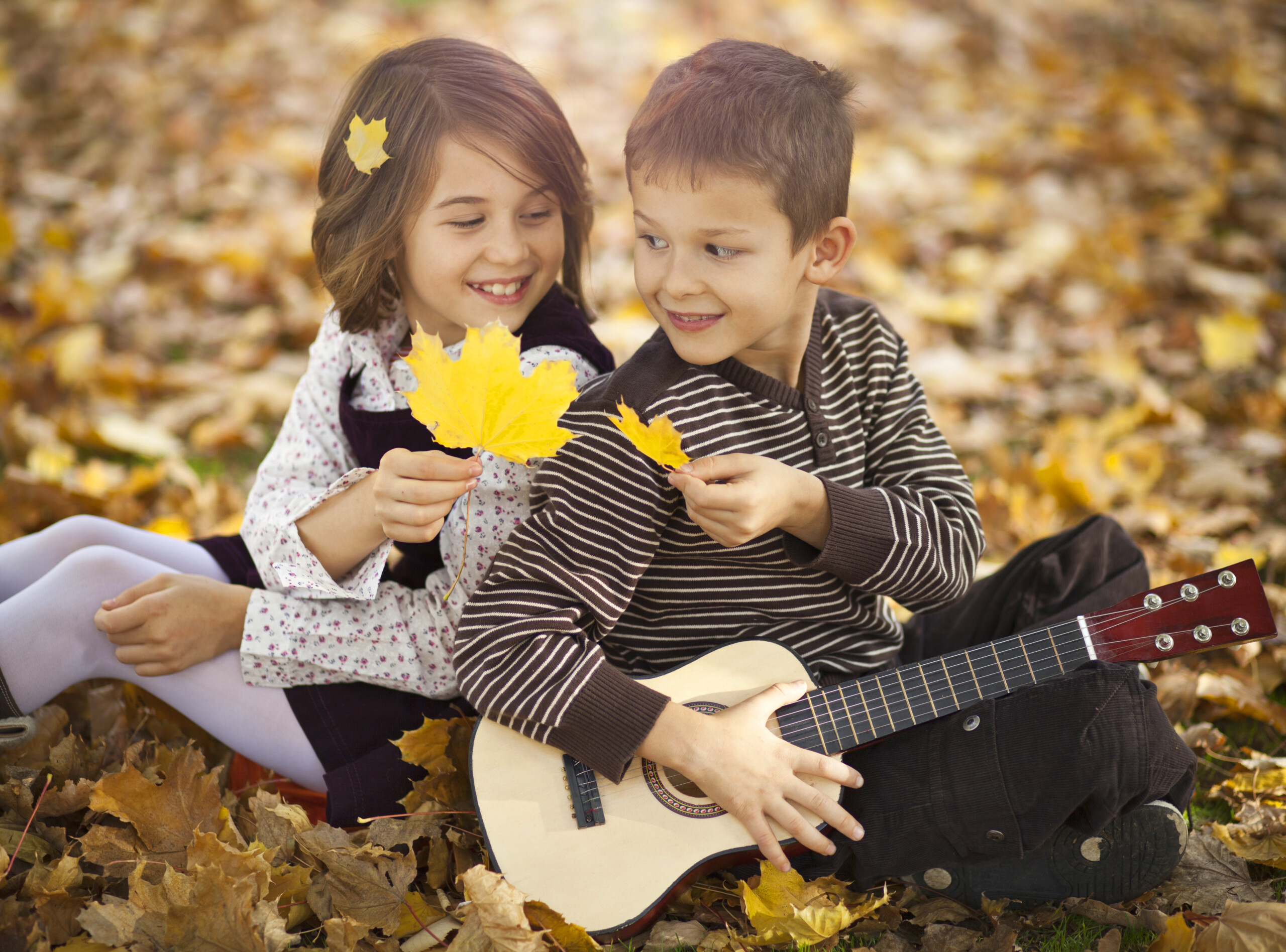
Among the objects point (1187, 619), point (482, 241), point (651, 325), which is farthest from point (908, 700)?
point (651, 325)

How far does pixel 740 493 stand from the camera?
1.54m

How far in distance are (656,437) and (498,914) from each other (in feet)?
2.43

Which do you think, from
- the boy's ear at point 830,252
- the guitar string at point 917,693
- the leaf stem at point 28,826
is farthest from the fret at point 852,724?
the leaf stem at point 28,826

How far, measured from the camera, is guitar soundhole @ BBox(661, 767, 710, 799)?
1720 millimetres

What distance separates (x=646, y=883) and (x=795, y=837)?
0.25 meters

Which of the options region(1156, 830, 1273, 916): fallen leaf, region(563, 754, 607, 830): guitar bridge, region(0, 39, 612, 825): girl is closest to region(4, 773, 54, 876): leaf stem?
region(0, 39, 612, 825): girl

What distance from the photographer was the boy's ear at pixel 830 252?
170 cm

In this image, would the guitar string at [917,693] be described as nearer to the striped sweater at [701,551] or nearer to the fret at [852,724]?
the fret at [852,724]

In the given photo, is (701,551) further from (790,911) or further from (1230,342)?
(1230,342)

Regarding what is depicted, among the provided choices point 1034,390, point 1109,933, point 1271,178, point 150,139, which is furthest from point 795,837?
point 150,139

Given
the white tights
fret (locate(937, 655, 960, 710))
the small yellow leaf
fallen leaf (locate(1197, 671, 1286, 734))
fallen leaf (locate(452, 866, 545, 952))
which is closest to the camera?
fallen leaf (locate(452, 866, 545, 952))

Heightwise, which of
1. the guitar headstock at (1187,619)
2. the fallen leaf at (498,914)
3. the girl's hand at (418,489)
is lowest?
the fallen leaf at (498,914)

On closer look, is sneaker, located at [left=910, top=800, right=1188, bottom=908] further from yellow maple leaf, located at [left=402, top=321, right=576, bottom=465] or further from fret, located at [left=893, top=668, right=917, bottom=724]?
yellow maple leaf, located at [left=402, top=321, right=576, bottom=465]

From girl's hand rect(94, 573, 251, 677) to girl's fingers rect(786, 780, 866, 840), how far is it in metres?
1.04
